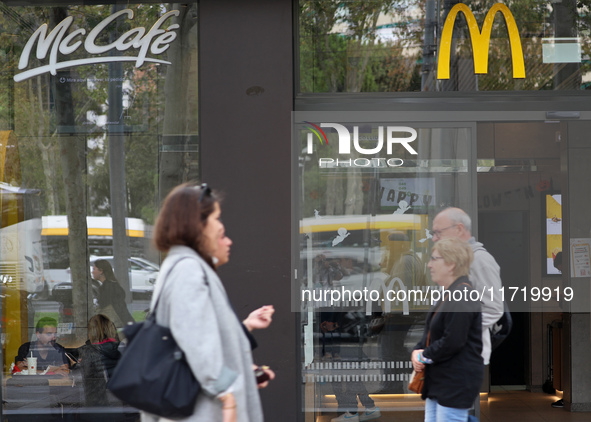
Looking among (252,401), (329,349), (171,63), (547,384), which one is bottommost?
(547,384)

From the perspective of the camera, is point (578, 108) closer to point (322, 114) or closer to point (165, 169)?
point (322, 114)

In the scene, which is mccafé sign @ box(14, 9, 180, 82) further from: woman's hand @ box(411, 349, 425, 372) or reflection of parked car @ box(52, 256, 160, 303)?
woman's hand @ box(411, 349, 425, 372)

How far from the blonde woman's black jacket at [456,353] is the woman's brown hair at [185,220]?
5.45 feet

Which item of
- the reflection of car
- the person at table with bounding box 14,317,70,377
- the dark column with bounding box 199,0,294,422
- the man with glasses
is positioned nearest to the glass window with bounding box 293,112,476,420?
the man with glasses

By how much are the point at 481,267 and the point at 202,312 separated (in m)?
2.87

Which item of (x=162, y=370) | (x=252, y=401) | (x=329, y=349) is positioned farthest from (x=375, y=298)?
(x=162, y=370)

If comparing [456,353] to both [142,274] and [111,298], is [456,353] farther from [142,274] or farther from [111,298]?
[111,298]

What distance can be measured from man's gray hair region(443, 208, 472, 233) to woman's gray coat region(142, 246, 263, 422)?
3008 millimetres

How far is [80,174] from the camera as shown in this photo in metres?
6.05

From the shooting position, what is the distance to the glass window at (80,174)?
592 cm

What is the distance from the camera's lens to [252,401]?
2.97m

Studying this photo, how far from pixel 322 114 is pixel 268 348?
1.89 metres

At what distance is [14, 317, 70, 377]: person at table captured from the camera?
5.99 m

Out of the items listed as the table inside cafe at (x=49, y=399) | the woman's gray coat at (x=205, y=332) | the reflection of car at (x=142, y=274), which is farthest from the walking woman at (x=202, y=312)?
the table inside cafe at (x=49, y=399)
